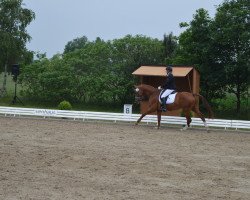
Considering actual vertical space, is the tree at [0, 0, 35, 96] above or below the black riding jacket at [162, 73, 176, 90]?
above

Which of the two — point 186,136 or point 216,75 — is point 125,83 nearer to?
point 216,75

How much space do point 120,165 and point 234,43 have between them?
16.5 m

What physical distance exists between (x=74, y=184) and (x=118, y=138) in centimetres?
691

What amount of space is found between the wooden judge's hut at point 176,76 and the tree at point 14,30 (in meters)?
11.0

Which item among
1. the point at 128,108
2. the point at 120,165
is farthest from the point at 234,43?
the point at 120,165

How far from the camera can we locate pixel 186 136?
16.6m

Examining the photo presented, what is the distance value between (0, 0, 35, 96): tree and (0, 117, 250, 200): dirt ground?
15607 mm

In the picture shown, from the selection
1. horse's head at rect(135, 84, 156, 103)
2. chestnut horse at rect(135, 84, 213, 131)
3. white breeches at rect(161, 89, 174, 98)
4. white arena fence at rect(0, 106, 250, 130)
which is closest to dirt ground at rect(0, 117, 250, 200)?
chestnut horse at rect(135, 84, 213, 131)

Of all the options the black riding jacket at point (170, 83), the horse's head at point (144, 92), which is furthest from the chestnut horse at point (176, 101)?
the black riding jacket at point (170, 83)

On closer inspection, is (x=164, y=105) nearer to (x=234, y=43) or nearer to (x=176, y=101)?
(x=176, y=101)

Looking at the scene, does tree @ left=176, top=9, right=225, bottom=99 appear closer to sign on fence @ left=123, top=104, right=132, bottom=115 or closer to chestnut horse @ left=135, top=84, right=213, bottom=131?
sign on fence @ left=123, top=104, right=132, bottom=115

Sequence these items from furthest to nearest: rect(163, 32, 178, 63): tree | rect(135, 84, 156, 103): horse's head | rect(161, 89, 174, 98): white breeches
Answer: rect(163, 32, 178, 63): tree, rect(135, 84, 156, 103): horse's head, rect(161, 89, 174, 98): white breeches

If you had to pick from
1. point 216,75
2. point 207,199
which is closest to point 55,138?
point 207,199

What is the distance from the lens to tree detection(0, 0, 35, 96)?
103 feet
